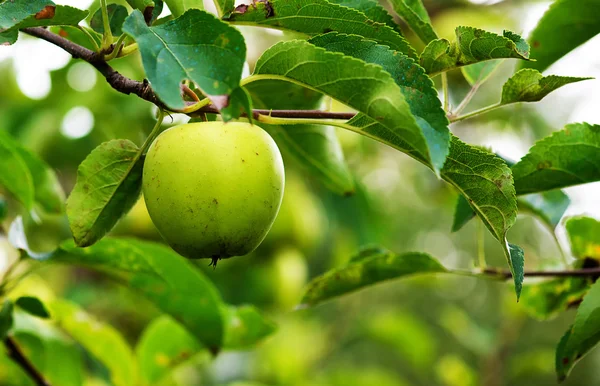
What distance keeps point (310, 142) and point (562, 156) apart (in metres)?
0.42

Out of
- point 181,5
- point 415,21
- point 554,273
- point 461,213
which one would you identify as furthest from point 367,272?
point 181,5

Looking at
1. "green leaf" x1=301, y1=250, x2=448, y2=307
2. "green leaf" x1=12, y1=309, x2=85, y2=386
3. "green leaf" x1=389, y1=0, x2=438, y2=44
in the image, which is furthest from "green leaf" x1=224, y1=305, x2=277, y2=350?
"green leaf" x1=389, y1=0, x2=438, y2=44

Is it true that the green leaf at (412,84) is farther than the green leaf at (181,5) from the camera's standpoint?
No

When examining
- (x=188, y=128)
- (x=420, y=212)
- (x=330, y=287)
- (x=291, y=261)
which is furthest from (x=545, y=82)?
(x=420, y=212)

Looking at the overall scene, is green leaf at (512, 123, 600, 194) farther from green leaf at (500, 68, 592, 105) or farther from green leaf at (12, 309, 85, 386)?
green leaf at (12, 309, 85, 386)

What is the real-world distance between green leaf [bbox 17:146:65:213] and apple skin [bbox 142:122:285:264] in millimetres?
518

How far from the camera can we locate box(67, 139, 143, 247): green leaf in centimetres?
79

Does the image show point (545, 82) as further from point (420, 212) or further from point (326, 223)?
point (420, 212)

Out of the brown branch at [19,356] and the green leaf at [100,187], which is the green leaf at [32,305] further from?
the green leaf at [100,187]

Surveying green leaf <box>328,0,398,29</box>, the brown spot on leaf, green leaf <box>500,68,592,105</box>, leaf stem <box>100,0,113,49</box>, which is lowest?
green leaf <box>500,68,592,105</box>

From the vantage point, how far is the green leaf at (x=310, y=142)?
3.22ft

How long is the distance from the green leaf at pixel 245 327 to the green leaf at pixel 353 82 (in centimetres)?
70

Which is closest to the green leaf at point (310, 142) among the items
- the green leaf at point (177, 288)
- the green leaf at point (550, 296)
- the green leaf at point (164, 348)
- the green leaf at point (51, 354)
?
the green leaf at point (177, 288)

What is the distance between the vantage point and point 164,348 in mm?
1379
